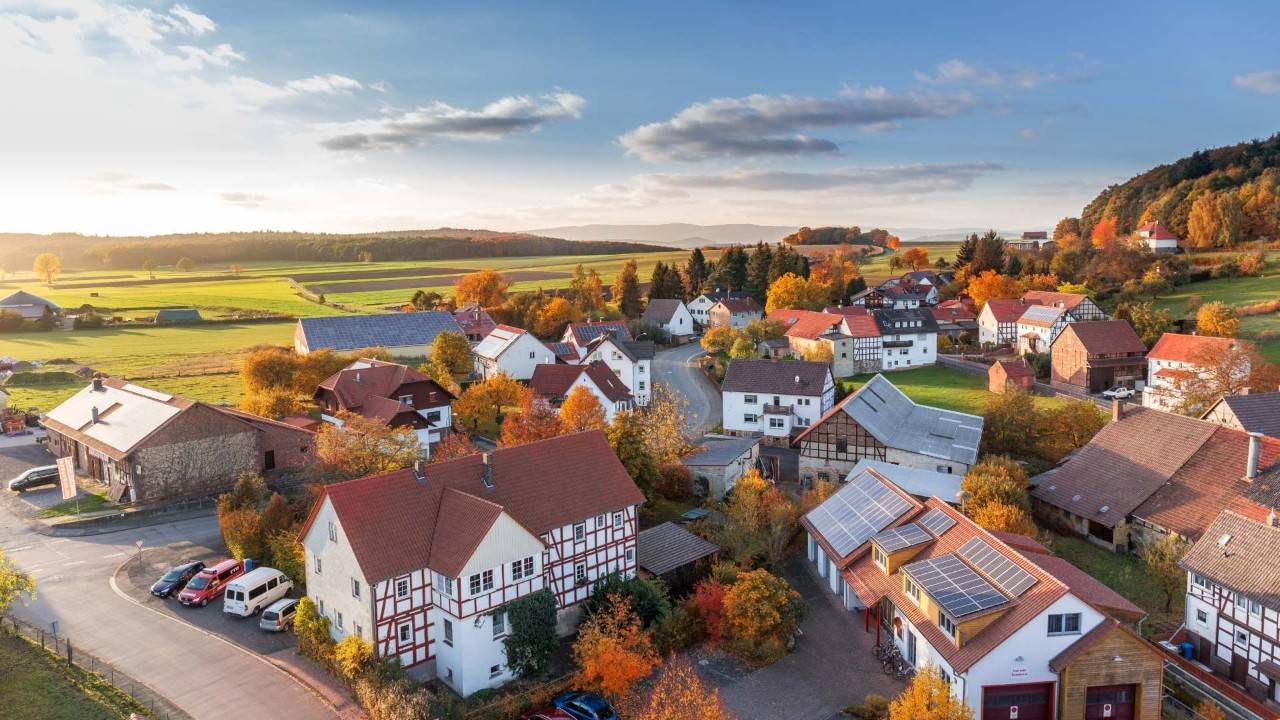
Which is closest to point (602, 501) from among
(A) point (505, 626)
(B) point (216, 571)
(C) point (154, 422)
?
(A) point (505, 626)

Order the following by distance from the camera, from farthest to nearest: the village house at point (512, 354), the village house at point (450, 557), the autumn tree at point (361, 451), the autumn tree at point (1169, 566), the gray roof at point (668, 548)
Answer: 1. the village house at point (512, 354)
2. the autumn tree at point (361, 451)
3. the gray roof at point (668, 548)
4. the autumn tree at point (1169, 566)
5. the village house at point (450, 557)

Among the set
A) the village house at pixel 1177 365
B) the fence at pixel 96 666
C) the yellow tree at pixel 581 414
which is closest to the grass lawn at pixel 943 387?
the village house at pixel 1177 365

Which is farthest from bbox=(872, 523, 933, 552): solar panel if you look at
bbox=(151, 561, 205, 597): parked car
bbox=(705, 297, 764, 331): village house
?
bbox=(705, 297, 764, 331): village house

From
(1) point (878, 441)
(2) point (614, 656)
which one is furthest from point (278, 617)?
(1) point (878, 441)

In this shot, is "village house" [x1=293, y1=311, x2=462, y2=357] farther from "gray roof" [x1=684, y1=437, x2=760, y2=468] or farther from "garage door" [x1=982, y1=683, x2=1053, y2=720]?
"garage door" [x1=982, y1=683, x2=1053, y2=720]

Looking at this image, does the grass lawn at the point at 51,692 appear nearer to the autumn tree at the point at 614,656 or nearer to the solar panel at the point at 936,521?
the autumn tree at the point at 614,656

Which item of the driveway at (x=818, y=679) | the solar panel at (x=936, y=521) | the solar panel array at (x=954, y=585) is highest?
the solar panel at (x=936, y=521)

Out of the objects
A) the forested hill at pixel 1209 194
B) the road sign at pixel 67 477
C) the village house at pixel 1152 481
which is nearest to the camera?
the village house at pixel 1152 481

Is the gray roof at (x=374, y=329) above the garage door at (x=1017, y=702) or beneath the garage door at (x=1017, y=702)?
above

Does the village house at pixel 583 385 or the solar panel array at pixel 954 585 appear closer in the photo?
the solar panel array at pixel 954 585
